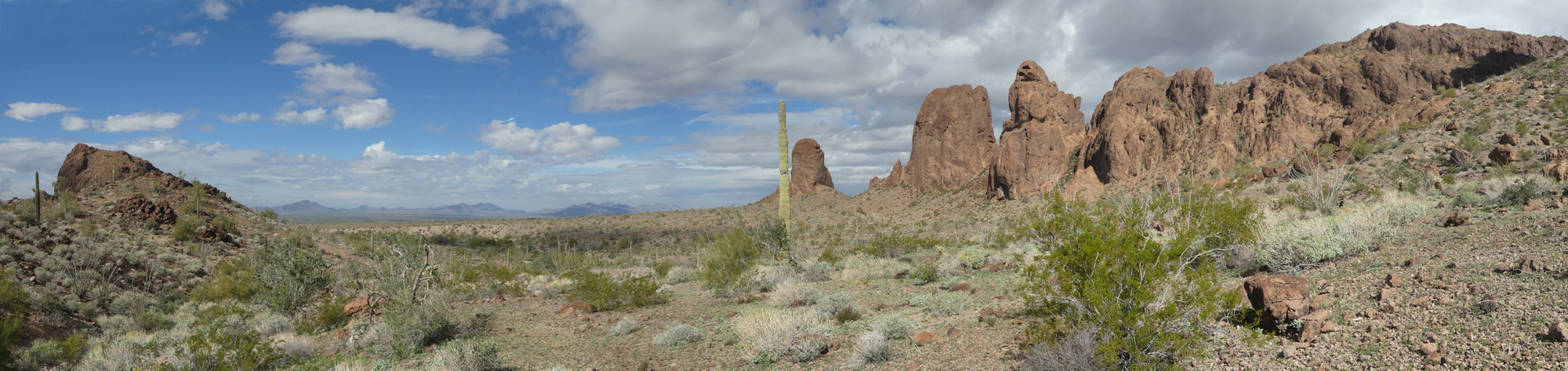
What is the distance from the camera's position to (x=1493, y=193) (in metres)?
10.5

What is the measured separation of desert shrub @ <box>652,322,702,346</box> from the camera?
953cm

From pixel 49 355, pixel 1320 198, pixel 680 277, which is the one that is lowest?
pixel 680 277

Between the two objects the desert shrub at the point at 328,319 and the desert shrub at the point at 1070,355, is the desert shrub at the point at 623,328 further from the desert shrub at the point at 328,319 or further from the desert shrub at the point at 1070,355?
the desert shrub at the point at 1070,355

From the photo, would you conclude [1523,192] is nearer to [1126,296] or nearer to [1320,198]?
[1320,198]

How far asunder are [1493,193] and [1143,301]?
10830 millimetres

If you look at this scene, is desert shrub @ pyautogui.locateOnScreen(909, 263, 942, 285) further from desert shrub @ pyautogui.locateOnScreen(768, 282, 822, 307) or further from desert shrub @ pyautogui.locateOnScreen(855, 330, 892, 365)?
desert shrub @ pyautogui.locateOnScreen(855, 330, 892, 365)

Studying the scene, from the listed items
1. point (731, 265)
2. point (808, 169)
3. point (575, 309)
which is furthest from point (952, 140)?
point (575, 309)

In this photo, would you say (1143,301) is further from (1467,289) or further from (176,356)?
(176,356)

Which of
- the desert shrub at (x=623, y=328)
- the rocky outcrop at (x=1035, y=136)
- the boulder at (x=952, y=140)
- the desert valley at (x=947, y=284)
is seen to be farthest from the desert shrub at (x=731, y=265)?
the boulder at (x=952, y=140)

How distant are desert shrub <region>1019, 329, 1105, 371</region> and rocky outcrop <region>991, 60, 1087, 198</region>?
45564mm

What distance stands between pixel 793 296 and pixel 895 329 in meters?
3.84

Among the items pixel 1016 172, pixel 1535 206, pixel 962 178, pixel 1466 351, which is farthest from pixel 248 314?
pixel 962 178

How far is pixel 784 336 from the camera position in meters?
8.33

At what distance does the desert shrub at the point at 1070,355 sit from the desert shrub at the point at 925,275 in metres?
7.08
